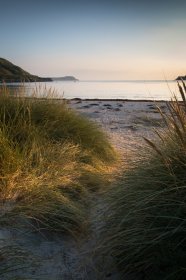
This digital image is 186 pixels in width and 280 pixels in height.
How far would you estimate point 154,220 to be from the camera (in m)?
2.37

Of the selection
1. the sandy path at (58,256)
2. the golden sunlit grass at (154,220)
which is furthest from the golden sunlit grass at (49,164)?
the golden sunlit grass at (154,220)

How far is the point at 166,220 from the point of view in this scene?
2322mm

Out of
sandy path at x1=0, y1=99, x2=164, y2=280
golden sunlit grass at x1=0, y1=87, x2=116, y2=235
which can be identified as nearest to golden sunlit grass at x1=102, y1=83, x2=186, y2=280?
sandy path at x1=0, y1=99, x2=164, y2=280

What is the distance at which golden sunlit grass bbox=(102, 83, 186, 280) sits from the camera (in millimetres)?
2211

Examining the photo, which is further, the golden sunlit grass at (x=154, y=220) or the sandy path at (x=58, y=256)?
the sandy path at (x=58, y=256)

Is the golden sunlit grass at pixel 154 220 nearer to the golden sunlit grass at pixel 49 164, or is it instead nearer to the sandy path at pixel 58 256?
the sandy path at pixel 58 256

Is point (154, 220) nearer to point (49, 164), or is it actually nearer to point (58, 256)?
point (58, 256)

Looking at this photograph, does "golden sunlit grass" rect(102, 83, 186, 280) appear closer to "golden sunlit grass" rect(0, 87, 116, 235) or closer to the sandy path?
the sandy path

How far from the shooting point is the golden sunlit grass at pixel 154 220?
2.21 metres

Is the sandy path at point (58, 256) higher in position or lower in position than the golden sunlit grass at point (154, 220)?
lower

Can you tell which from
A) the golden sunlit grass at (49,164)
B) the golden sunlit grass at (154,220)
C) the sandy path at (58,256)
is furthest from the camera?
the golden sunlit grass at (49,164)

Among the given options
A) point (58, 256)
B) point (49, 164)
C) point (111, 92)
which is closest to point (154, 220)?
point (58, 256)

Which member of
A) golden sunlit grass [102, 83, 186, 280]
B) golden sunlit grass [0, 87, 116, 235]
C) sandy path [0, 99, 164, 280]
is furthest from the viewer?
golden sunlit grass [0, 87, 116, 235]

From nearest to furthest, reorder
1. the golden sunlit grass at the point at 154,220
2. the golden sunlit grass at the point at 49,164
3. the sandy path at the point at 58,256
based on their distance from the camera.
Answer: the golden sunlit grass at the point at 154,220, the sandy path at the point at 58,256, the golden sunlit grass at the point at 49,164
